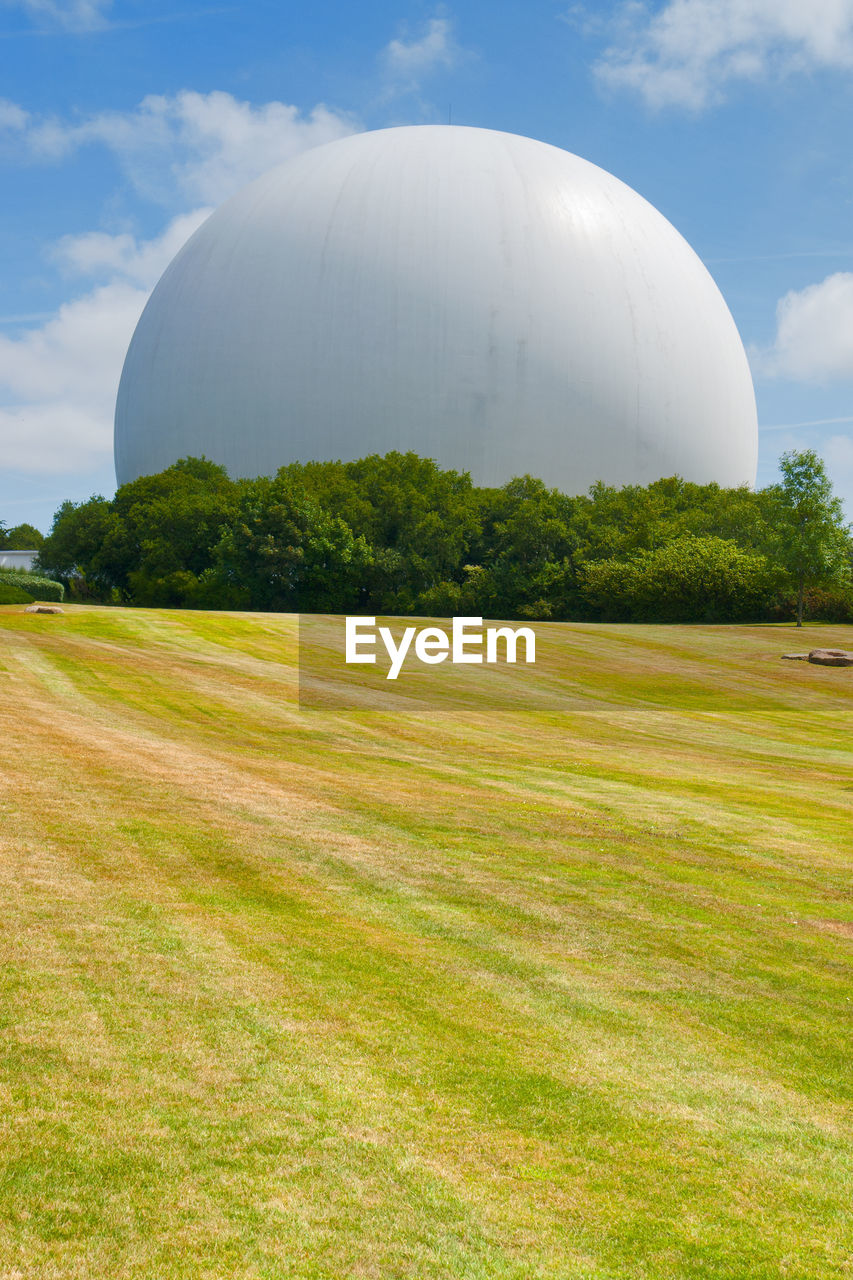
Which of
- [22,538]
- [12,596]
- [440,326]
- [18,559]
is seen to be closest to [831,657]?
[12,596]

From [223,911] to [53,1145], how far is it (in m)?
3.21

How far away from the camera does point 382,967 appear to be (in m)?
6.74

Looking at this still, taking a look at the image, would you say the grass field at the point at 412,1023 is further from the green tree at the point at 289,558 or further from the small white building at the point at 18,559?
the small white building at the point at 18,559

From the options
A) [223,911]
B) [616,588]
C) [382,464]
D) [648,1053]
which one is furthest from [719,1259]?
[382,464]

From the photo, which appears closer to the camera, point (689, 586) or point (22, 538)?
point (689, 586)

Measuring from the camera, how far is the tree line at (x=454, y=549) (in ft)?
145

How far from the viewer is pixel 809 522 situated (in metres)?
39.6

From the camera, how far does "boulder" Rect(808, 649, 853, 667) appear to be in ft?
101

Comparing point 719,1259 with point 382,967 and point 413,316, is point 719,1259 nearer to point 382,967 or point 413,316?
point 382,967

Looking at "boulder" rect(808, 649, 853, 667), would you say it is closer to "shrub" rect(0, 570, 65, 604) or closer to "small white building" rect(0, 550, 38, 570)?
"shrub" rect(0, 570, 65, 604)

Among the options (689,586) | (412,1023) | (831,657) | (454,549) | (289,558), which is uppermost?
(454,549)

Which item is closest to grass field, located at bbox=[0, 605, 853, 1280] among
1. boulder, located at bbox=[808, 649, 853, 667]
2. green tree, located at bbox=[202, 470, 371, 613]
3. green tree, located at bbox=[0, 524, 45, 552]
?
boulder, located at bbox=[808, 649, 853, 667]

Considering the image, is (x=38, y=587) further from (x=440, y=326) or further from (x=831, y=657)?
(x=440, y=326)

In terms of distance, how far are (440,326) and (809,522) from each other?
2933 cm
